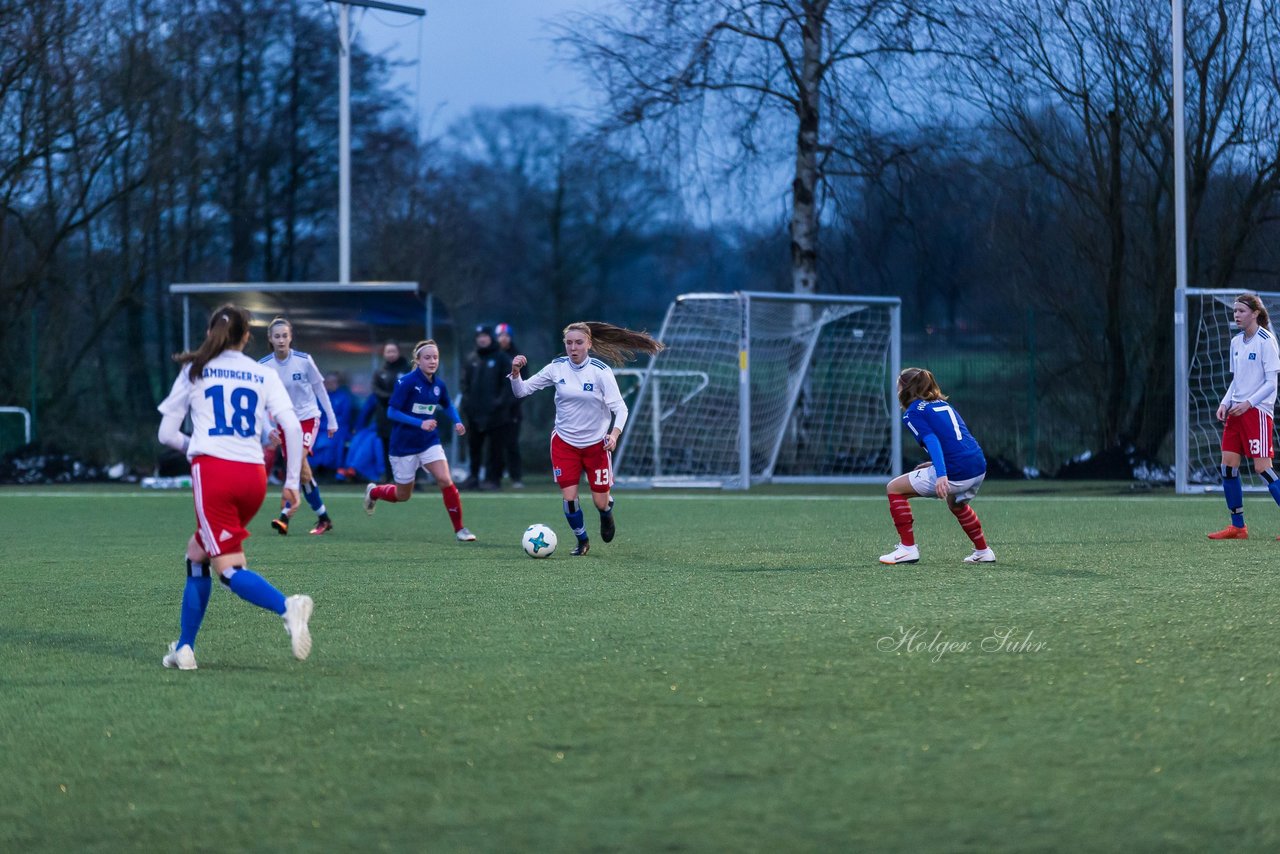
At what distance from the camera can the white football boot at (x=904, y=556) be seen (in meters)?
9.80

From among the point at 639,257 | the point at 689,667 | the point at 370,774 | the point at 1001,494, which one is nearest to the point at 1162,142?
the point at 1001,494

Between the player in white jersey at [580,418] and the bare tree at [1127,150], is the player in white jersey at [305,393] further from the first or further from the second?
the bare tree at [1127,150]

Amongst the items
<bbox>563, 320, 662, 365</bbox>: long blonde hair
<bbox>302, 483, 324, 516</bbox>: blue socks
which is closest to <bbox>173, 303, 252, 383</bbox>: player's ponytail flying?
<bbox>563, 320, 662, 365</bbox>: long blonde hair

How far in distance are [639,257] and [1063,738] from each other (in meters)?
30.4

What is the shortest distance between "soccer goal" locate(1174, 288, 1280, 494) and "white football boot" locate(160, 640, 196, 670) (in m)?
14.8

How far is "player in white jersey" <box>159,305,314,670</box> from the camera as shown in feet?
20.1

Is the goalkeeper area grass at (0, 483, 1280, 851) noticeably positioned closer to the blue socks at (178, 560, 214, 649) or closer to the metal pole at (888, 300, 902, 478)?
the blue socks at (178, 560, 214, 649)

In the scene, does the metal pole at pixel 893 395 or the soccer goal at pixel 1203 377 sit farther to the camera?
the metal pole at pixel 893 395

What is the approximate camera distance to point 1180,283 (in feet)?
62.3

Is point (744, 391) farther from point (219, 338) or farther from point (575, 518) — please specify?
point (219, 338)

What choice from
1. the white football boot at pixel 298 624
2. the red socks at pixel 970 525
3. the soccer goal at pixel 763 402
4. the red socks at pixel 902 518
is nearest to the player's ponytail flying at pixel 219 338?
the white football boot at pixel 298 624

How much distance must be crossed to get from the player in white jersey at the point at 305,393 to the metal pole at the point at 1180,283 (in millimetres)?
10784

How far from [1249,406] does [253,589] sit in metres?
8.46

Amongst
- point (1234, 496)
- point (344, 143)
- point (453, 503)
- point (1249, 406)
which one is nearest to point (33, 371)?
point (344, 143)
